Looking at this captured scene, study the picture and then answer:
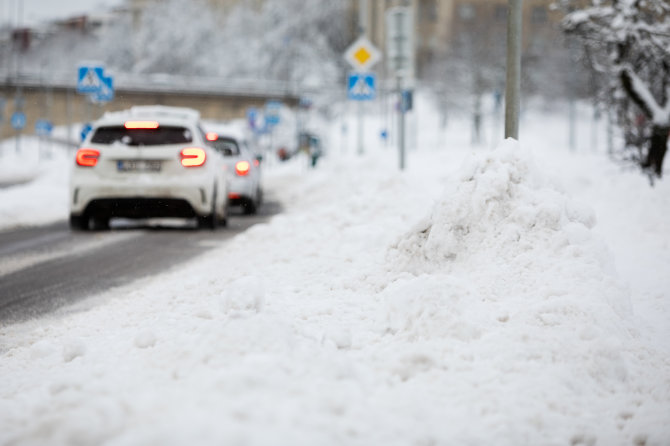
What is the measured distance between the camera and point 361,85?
2298 centimetres

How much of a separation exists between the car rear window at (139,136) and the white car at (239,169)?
14.2ft

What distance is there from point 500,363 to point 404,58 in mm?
14092

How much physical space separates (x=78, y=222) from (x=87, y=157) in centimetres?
106

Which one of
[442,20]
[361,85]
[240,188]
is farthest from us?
[442,20]

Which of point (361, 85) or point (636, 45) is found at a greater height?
point (636, 45)

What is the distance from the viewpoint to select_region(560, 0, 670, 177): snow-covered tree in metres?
14.9

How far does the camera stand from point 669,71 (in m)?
15.6

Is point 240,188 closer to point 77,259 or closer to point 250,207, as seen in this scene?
point 250,207

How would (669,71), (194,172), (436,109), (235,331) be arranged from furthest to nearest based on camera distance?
(436,109), (669,71), (194,172), (235,331)

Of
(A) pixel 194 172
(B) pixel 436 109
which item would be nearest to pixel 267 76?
(B) pixel 436 109

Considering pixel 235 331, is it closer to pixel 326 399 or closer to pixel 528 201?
pixel 326 399

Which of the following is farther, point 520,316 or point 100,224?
point 100,224

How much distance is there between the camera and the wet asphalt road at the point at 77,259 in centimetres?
721

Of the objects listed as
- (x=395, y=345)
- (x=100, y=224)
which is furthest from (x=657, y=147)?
(x=395, y=345)
